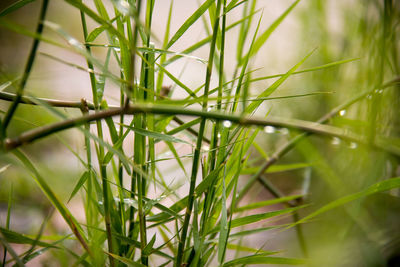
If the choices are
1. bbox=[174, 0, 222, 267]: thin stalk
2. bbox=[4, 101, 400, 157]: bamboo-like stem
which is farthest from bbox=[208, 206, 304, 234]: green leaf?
bbox=[4, 101, 400, 157]: bamboo-like stem

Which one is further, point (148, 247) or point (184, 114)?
point (148, 247)

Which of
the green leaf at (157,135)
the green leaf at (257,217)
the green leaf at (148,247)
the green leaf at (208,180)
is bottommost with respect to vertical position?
the green leaf at (148,247)

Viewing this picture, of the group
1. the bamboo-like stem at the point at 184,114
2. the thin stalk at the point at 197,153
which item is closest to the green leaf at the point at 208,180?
the thin stalk at the point at 197,153

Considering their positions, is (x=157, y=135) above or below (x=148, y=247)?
above

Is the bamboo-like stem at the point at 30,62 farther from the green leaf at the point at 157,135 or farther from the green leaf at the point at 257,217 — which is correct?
the green leaf at the point at 257,217

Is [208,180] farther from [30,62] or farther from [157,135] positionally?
[30,62]

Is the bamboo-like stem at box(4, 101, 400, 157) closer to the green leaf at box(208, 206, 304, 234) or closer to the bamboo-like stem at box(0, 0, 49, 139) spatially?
the bamboo-like stem at box(0, 0, 49, 139)

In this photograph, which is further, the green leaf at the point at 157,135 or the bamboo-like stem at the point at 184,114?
the green leaf at the point at 157,135

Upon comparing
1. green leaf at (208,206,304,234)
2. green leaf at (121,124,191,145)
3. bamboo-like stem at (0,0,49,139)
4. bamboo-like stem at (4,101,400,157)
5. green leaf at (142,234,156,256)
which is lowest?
green leaf at (142,234,156,256)

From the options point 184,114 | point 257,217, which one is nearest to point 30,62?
point 184,114

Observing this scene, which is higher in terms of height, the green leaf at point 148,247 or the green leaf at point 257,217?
the green leaf at point 257,217

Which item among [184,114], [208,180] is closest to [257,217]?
[208,180]
